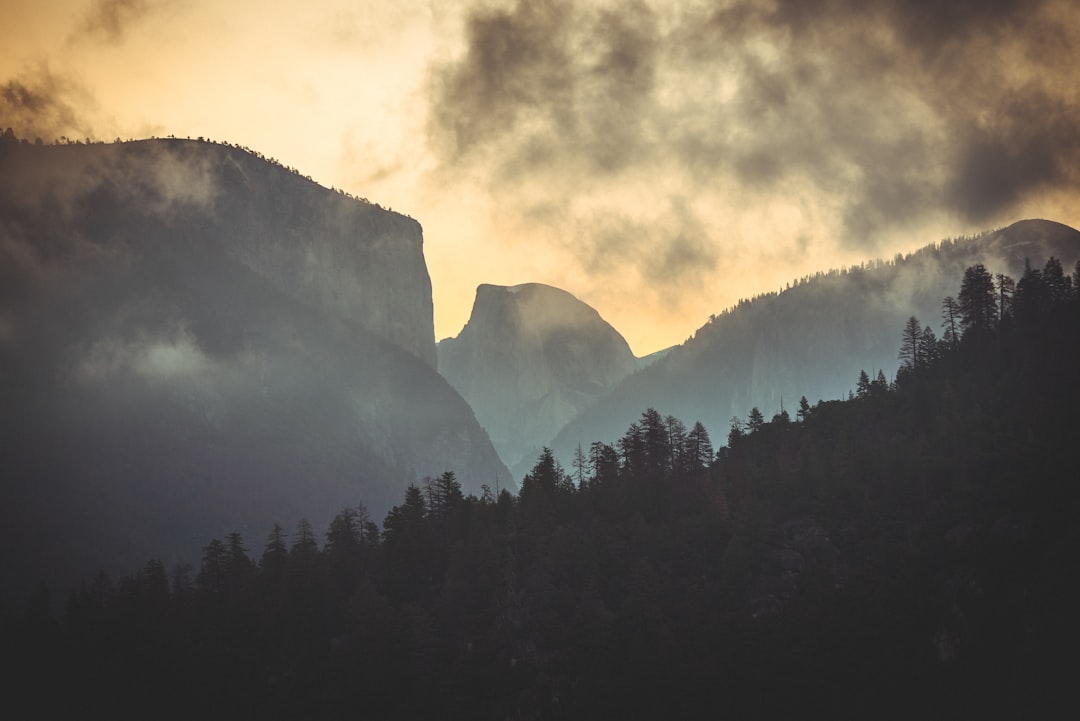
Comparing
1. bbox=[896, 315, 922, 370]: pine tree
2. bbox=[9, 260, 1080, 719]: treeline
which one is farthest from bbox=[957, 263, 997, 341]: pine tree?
bbox=[896, 315, 922, 370]: pine tree

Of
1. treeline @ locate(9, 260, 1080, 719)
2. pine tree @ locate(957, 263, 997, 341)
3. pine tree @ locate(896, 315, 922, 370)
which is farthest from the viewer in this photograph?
pine tree @ locate(896, 315, 922, 370)

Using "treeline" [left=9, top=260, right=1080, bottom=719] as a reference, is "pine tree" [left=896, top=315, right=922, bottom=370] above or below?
above

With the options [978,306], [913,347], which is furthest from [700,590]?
[978,306]

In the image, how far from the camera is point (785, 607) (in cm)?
10794

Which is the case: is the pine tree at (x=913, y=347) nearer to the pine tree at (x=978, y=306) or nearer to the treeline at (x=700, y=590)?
the treeline at (x=700, y=590)

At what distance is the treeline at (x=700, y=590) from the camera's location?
10075cm

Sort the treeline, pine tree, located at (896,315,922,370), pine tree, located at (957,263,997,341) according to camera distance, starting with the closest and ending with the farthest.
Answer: the treeline → pine tree, located at (957,263,997,341) → pine tree, located at (896,315,922,370)

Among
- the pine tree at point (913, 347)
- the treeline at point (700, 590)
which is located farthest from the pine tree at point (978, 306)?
the pine tree at point (913, 347)

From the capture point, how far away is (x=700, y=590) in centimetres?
11275

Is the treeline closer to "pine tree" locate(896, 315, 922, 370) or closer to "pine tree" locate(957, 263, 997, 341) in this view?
"pine tree" locate(957, 263, 997, 341)

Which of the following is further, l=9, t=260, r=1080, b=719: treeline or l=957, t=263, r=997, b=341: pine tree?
l=957, t=263, r=997, b=341: pine tree

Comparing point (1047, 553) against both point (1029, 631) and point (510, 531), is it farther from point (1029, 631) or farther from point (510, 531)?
point (510, 531)

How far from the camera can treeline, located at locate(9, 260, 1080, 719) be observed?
10075cm

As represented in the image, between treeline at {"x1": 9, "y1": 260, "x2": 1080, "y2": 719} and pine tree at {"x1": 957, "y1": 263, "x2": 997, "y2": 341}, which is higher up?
pine tree at {"x1": 957, "y1": 263, "x2": 997, "y2": 341}
